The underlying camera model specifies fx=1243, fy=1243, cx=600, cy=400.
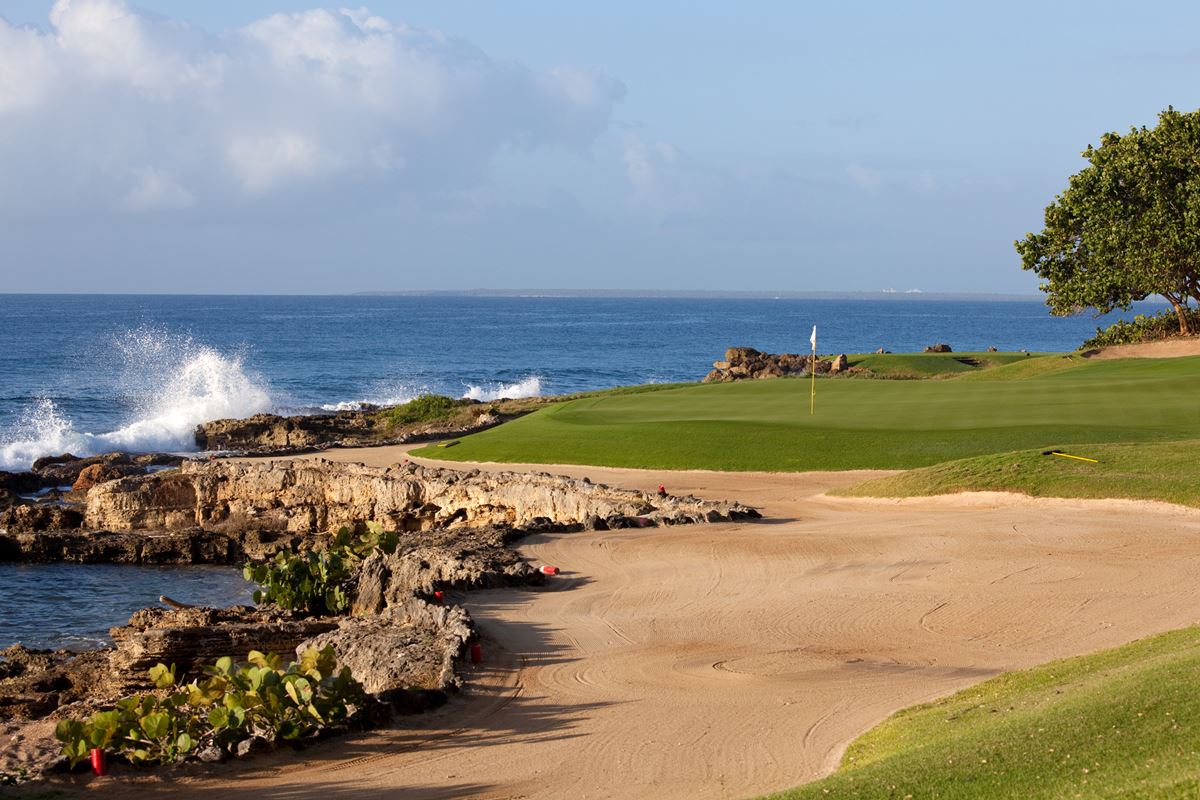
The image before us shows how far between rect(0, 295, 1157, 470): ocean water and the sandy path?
103 feet

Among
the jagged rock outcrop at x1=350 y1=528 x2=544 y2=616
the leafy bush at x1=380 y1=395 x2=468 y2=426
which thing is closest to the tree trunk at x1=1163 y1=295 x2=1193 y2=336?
the leafy bush at x1=380 y1=395 x2=468 y2=426

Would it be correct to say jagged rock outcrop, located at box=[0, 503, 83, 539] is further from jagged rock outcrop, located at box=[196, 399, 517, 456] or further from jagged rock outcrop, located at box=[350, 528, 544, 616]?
jagged rock outcrop, located at box=[196, 399, 517, 456]

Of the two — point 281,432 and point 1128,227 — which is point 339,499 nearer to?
point 281,432

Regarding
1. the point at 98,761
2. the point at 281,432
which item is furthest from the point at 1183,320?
the point at 98,761

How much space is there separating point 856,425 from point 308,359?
7271 centimetres

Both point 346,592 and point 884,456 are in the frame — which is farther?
point 884,456

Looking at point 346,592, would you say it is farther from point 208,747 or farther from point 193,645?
point 208,747

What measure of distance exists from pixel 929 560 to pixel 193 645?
32.6 feet

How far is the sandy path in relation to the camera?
10008mm

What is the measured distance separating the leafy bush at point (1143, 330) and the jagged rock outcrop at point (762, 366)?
1169 cm

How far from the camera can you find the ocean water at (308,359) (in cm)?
5366

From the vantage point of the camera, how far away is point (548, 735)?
1089 centimetres

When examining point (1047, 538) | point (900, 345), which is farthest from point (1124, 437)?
point (900, 345)

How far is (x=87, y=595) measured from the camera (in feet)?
72.1
